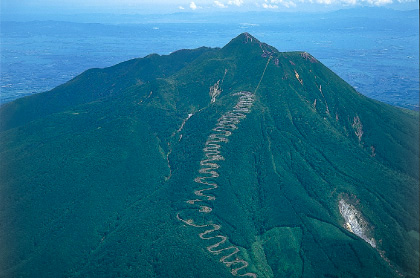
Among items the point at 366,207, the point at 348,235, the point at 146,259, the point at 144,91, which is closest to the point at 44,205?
the point at 146,259

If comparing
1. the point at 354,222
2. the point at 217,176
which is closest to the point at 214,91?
the point at 217,176

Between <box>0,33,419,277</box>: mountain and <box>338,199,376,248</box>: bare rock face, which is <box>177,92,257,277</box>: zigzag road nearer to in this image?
<box>0,33,419,277</box>: mountain

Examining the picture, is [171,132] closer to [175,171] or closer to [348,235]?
[175,171]

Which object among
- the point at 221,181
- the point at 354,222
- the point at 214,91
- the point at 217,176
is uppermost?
the point at 214,91

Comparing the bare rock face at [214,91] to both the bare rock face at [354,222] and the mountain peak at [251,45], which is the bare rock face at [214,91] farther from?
the bare rock face at [354,222]

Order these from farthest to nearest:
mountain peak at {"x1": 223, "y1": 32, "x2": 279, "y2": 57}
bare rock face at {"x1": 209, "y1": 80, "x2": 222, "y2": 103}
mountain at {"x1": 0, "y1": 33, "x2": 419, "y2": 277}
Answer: mountain peak at {"x1": 223, "y1": 32, "x2": 279, "y2": 57} < bare rock face at {"x1": 209, "y1": 80, "x2": 222, "y2": 103} < mountain at {"x1": 0, "y1": 33, "x2": 419, "y2": 277}

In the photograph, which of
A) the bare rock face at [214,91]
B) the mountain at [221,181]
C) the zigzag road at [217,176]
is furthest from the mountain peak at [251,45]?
the zigzag road at [217,176]

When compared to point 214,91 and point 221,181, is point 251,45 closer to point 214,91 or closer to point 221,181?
point 214,91

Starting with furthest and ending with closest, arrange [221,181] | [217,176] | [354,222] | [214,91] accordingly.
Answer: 1. [214,91]
2. [217,176]
3. [221,181]
4. [354,222]

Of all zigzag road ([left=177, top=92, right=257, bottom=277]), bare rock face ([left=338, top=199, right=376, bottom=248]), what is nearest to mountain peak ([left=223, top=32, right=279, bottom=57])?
zigzag road ([left=177, top=92, right=257, bottom=277])
